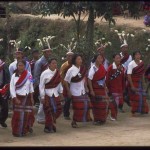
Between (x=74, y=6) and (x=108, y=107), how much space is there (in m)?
2.68

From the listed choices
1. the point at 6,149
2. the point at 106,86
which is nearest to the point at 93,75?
the point at 106,86

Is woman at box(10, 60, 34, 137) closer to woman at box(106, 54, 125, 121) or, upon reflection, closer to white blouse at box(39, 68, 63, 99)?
white blouse at box(39, 68, 63, 99)

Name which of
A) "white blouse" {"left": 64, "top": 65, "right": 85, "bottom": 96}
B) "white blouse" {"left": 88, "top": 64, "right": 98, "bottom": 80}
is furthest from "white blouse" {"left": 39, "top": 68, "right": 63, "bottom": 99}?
"white blouse" {"left": 88, "top": 64, "right": 98, "bottom": 80}

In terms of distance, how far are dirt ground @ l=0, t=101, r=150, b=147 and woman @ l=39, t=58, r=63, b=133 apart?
0.25 meters

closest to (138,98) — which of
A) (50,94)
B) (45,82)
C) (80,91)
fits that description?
(80,91)

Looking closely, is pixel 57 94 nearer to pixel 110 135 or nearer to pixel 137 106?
pixel 110 135

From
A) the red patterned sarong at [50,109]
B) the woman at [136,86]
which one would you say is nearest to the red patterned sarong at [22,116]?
the red patterned sarong at [50,109]

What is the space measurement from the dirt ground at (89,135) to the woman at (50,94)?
25 cm

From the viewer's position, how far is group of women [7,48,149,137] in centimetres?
937

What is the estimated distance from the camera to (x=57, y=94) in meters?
9.82

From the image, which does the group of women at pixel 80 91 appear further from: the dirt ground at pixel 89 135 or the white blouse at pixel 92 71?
the dirt ground at pixel 89 135

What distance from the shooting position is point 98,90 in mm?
10523

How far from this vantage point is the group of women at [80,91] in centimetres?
937

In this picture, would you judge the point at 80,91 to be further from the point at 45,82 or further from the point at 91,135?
the point at 91,135
